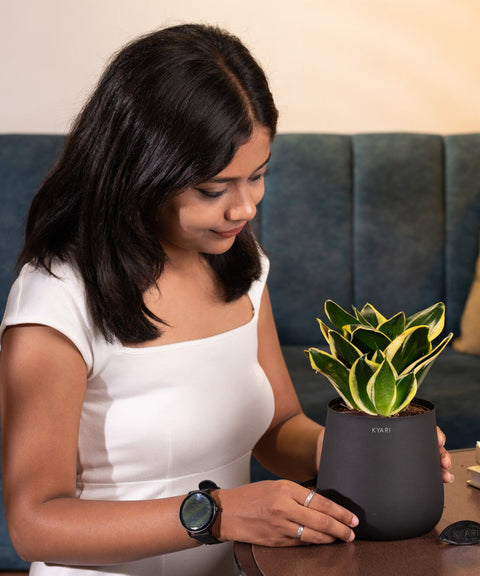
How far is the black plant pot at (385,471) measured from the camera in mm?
784

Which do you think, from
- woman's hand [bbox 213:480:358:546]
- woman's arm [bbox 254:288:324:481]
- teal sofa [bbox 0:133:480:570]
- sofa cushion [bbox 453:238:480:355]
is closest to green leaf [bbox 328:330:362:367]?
woman's hand [bbox 213:480:358:546]

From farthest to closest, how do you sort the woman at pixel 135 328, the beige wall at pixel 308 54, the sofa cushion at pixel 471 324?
the beige wall at pixel 308 54
the sofa cushion at pixel 471 324
the woman at pixel 135 328

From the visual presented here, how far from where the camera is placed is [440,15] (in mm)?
2684

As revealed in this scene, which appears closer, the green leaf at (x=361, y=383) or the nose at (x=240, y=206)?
the green leaf at (x=361, y=383)

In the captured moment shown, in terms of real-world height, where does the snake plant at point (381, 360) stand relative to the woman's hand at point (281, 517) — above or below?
above

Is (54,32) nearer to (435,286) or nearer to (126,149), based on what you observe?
(435,286)

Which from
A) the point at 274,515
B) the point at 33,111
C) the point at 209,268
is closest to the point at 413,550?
the point at 274,515

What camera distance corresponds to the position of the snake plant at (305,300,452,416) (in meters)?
0.79

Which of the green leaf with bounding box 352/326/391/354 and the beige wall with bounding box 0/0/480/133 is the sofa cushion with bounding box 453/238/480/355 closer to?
the beige wall with bounding box 0/0/480/133

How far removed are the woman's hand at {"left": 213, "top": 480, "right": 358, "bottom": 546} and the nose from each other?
1.16 feet

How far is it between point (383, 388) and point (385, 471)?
0.08 m

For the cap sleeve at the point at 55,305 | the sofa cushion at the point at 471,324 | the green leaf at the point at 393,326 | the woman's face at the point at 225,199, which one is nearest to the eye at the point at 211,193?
the woman's face at the point at 225,199

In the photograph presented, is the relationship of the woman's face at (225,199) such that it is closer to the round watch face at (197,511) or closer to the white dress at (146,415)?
the white dress at (146,415)

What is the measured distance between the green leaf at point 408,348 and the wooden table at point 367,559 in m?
0.19
